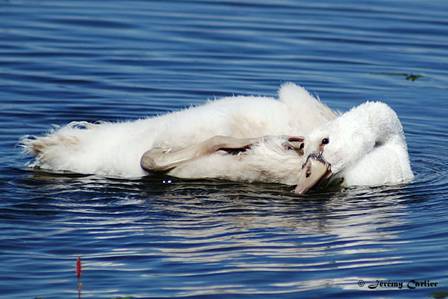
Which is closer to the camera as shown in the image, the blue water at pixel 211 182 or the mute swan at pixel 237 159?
the blue water at pixel 211 182

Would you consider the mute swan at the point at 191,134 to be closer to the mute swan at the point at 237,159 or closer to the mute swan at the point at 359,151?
the mute swan at the point at 237,159

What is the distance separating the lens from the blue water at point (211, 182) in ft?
25.8

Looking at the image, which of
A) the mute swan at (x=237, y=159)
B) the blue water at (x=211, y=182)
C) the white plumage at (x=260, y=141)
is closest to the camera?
the blue water at (x=211, y=182)

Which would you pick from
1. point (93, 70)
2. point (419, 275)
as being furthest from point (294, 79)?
point (419, 275)

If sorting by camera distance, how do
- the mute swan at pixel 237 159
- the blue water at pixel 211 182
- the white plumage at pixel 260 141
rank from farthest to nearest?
the white plumage at pixel 260 141 → the mute swan at pixel 237 159 → the blue water at pixel 211 182

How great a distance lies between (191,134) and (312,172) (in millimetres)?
976

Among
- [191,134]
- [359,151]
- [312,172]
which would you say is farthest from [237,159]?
[359,151]

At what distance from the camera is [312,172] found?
379 inches

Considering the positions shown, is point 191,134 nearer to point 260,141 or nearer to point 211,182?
point 211,182

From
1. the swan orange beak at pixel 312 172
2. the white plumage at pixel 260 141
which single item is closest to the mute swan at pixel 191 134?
the white plumage at pixel 260 141

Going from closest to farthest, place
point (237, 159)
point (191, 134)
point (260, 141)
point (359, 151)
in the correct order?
point (260, 141) < point (237, 159) < point (191, 134) < point (359, 151)

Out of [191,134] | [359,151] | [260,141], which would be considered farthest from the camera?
[359,151]

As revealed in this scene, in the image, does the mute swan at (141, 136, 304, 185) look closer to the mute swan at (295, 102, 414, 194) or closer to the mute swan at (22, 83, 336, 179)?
the mute swan at (22, 83, 336, 179)

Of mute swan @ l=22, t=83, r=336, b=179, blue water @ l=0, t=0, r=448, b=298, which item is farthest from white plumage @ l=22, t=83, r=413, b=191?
blue water @ l=0, t=0, r=448, b=298
